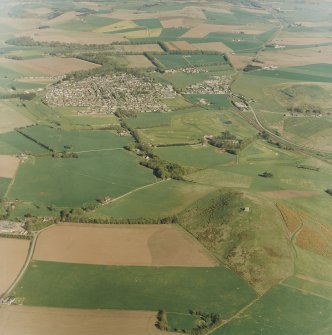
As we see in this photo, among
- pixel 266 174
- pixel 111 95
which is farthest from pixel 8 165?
pixel 111 95

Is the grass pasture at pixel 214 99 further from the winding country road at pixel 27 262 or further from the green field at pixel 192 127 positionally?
the winding country road at pixel 27 262

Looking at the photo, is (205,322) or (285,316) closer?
(205,322)

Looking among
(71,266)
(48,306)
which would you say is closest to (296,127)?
(71,266)

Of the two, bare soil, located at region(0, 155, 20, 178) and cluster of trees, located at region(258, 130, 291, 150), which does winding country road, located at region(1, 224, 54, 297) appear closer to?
bare soil, located at region(0, 155, 20, 178)

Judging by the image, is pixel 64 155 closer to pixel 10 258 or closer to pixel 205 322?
pixel 10 258

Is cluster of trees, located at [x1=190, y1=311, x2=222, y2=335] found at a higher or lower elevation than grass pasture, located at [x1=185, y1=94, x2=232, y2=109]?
higher

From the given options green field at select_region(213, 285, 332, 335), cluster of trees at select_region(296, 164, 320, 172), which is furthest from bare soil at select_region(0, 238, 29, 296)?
cluster of trees at select_region(296, 164, 320, 172)
